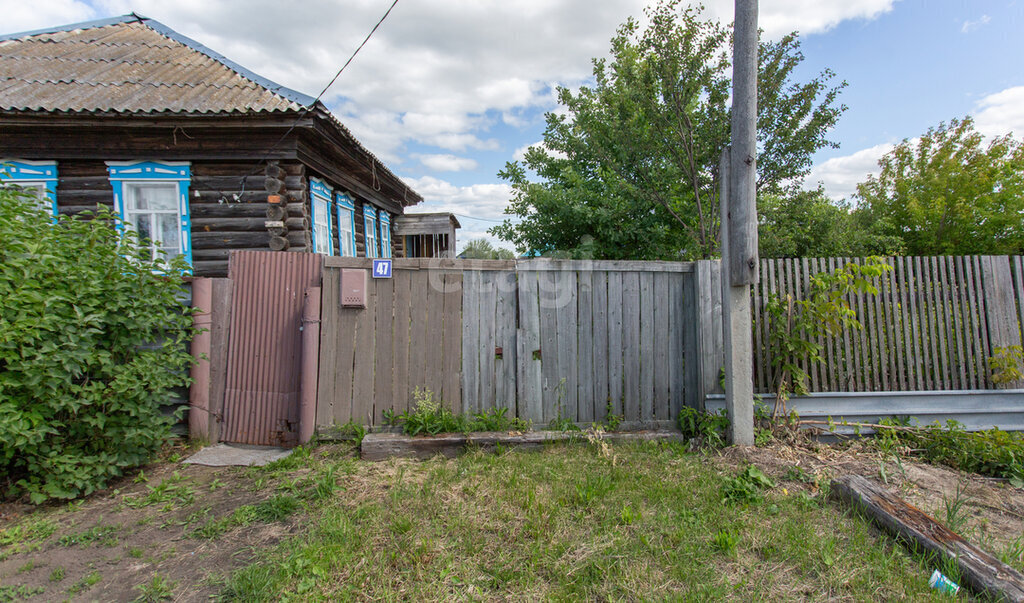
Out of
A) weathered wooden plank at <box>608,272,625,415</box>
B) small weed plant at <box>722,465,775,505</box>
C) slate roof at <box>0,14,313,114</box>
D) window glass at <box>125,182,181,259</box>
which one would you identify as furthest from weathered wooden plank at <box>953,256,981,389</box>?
window glass at <box>125,182,181,259</box>

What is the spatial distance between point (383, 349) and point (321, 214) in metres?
5.38

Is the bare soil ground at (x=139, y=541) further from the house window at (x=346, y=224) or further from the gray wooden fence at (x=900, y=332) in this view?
the house window at (x=346, y=224)

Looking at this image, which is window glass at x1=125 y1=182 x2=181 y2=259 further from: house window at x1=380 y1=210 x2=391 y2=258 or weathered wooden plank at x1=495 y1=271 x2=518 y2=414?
weathered wooden plank at x1=495 y1=271 x2=518 y2=414

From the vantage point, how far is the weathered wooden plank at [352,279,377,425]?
435 cm

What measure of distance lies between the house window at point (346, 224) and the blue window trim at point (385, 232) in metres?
2.49

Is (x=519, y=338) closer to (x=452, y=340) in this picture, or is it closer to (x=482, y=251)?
(x=452, y=340)

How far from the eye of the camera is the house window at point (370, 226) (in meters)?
11.6

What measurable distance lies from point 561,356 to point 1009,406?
14.6 ft

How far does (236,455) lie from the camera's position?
4129mm

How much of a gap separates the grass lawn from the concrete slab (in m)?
0.83

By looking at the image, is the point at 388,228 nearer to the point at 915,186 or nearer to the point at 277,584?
the point at 277,584

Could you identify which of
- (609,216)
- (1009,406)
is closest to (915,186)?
(609,216)

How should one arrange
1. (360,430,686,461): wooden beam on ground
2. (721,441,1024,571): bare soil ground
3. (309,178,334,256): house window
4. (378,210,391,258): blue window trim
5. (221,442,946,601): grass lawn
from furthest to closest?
(378,210,391,258): blue window trim < (309,178,334,256): house window < (360,430,686,461): wooden beam on ground < (721,441,1024,571): bare soil ground < (221,442,946,601): grass lawn

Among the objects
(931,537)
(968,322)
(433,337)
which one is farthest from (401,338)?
(968,322)
